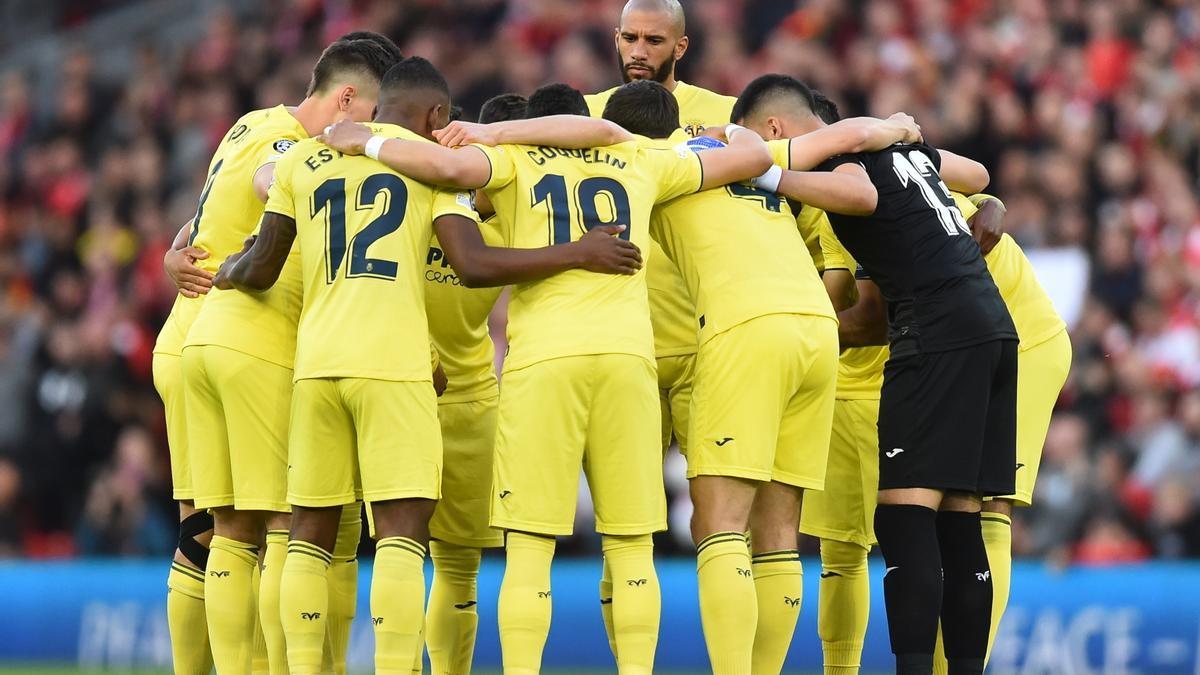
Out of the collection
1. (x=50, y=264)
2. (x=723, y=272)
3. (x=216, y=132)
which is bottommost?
(x=723, y=272)

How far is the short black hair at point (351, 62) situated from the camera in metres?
8.36

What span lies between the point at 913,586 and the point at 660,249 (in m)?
2.18

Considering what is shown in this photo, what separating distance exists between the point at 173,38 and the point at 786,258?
1524 centimetres

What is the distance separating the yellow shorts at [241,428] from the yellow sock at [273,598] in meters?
0.15

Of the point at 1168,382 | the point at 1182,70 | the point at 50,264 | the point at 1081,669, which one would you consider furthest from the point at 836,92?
the point at 50,264

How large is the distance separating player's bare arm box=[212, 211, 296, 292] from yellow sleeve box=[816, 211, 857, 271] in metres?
2.58

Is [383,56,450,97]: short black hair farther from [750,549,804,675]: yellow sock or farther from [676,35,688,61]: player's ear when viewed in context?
[750,549,804,675]: yellow sock

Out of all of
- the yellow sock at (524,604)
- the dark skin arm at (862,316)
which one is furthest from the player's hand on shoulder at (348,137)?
the dark skin arm at (862,316)

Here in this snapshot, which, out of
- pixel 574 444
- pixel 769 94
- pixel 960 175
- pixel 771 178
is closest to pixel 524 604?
pixel 574 444

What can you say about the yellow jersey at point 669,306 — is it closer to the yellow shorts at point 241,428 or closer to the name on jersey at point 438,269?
the name on jersey at point 438,269

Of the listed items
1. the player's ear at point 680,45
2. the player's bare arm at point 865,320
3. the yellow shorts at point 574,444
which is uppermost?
the player's ear at point 680,45

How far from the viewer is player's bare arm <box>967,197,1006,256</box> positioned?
27.0ft

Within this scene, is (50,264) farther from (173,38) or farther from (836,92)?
(836,92)

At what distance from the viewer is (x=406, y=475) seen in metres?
7.25
